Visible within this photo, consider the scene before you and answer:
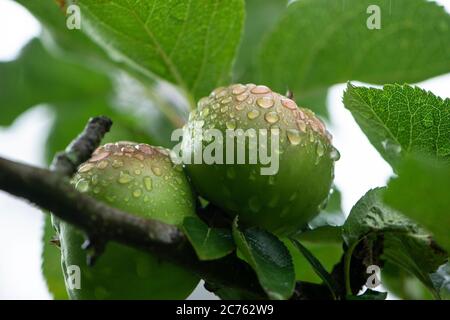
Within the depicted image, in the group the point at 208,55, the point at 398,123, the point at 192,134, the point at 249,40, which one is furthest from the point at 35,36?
the point at 398,123

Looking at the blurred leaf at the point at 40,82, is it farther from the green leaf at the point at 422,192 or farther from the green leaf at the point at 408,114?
the green leaf at the point at 422,192

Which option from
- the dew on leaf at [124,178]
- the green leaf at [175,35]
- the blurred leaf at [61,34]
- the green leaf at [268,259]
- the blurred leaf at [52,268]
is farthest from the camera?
the blurred leaf at [61,34]

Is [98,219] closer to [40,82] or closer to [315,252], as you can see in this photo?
[315,252]

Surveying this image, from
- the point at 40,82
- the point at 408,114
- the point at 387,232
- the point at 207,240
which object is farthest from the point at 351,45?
the point at 40,82

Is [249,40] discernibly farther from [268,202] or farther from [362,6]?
[268,202]

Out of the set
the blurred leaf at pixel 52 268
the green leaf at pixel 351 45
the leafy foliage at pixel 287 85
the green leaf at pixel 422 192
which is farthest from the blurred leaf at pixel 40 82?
the green leaf at pixel 422 192
